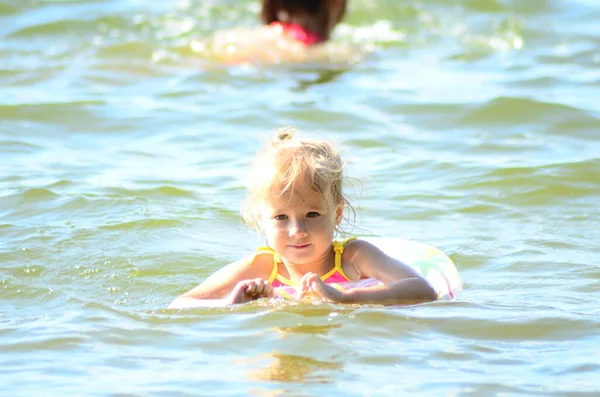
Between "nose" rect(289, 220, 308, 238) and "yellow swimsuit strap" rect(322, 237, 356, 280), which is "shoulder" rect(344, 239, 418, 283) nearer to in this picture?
"yellow swimsuit strap" rect(322, 237, 356, 280)

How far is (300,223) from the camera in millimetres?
4422

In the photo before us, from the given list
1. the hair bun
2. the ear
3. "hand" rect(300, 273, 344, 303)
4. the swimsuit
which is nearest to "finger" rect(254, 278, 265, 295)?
"hand" rect(300, 273, 344, 303)

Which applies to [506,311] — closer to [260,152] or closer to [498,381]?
[498,381]

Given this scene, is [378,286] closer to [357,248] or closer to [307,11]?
[357,248]

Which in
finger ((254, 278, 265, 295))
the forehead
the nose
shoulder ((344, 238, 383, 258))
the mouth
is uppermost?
the forehead

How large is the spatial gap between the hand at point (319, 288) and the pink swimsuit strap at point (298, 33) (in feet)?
20.2

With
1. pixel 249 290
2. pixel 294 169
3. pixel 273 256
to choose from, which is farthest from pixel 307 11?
pixel 249 290

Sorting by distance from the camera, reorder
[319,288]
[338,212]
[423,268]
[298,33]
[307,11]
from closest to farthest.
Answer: [319,288] → [338,212] → [423,268] → [298,33] → [307,11]

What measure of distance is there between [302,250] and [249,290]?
0.90 ft

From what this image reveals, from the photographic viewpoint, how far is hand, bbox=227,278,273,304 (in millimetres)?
4402

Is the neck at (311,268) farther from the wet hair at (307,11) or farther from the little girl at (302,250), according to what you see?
the wet hair at (307,11)

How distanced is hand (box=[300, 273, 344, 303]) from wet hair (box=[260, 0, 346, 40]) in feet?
20.5

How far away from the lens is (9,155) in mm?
7621

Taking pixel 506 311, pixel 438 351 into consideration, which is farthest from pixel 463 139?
pixel 438 351
